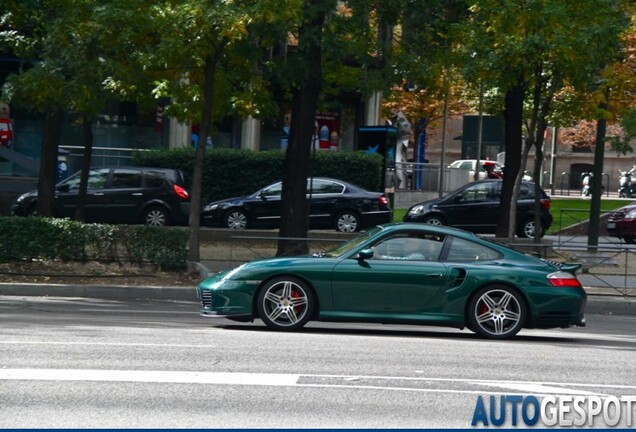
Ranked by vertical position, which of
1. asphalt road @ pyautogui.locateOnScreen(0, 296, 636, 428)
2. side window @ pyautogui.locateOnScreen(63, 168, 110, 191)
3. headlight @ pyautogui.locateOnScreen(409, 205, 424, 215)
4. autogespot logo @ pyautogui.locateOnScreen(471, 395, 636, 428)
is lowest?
asphalt road @ pyautogui.locateOnScreen(0, 296, 636, 428)

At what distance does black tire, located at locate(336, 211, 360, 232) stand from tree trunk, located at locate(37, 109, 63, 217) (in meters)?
8.10

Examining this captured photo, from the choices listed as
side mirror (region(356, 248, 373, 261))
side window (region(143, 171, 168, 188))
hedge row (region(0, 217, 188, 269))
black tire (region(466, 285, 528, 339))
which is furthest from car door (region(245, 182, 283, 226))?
black tire (region(466, 285, 528, 339))

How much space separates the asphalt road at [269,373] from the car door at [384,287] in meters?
0.40

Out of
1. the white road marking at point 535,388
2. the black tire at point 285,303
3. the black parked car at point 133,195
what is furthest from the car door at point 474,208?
the white road marking at point 535,388

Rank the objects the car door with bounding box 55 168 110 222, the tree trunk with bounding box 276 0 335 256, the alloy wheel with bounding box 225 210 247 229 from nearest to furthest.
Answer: the tree trunk with bounding box 276 0 335 256 → the car door with bounding box 55 168 110 222 → the alloy wheel with bounding box 225 210 247 229

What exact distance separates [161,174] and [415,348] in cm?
1801

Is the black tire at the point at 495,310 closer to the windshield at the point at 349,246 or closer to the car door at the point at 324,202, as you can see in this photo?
the windshield at the point at 349,246

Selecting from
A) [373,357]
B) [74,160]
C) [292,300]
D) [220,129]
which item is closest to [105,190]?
[74,160]

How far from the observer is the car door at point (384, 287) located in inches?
539

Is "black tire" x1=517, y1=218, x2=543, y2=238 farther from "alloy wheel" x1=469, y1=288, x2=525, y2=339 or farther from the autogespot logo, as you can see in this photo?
the autogespot logo

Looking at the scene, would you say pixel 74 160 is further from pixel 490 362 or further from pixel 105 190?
pixel 490 362

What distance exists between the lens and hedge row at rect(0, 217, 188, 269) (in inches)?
803

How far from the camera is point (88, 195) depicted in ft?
96.1

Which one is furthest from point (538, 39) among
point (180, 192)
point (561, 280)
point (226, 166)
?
point (226, 166)
